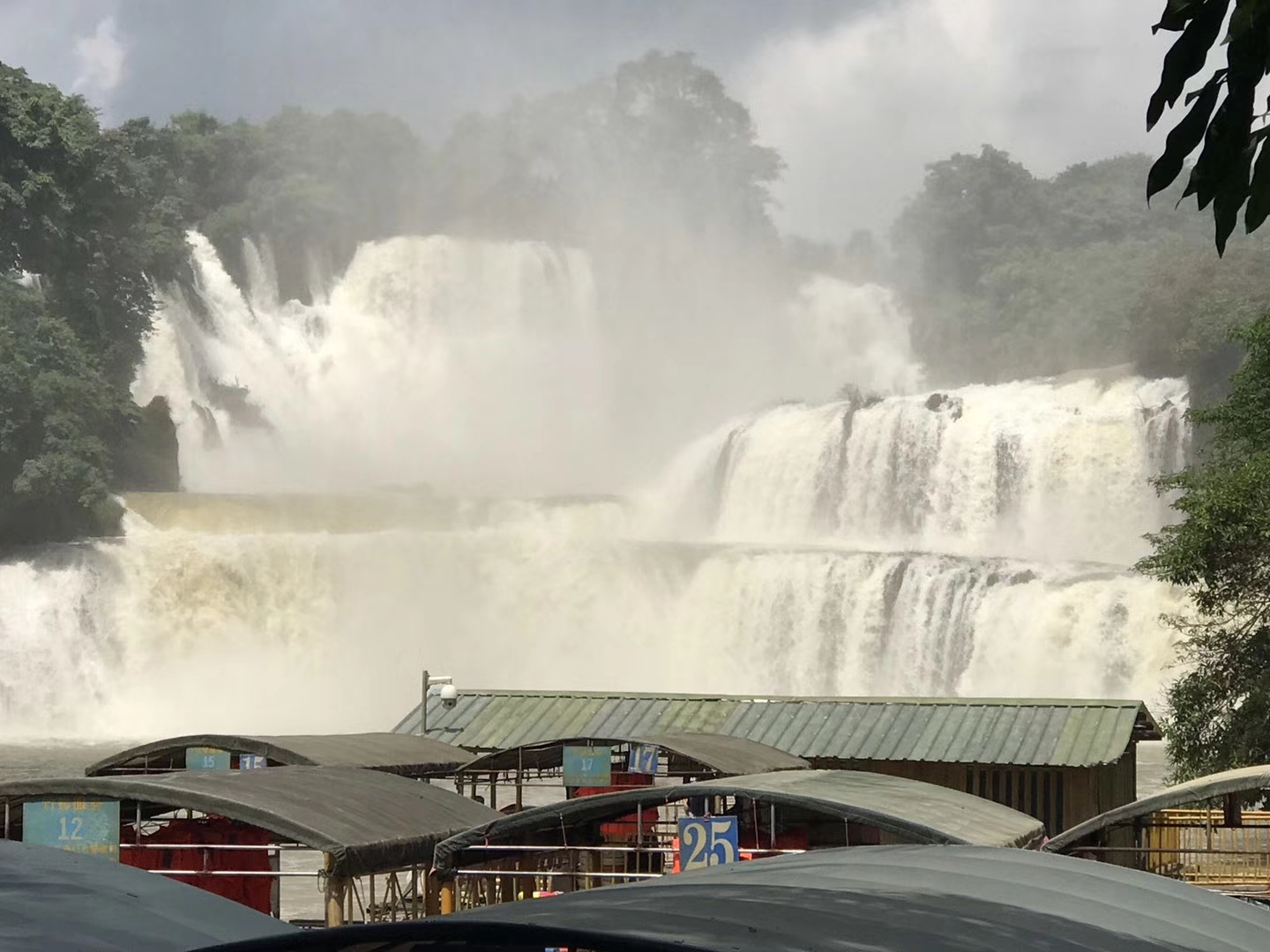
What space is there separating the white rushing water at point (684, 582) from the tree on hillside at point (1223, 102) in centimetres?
3971

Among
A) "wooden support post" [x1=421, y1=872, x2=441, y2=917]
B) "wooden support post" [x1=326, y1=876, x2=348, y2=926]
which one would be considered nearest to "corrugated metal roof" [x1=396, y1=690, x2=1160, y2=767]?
"wooden support post" [x1=421, y1=872, x2=441, y2=917]

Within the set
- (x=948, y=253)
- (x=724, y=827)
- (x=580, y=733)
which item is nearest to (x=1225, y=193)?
(x=724, y=827)

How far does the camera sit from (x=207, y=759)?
19484 mm

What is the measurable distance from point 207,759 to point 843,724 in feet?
25.0

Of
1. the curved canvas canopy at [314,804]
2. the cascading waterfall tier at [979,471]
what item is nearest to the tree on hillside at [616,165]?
the cascading waterfall tier at [979,471]

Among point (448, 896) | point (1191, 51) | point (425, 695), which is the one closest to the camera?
point (1191, 51)

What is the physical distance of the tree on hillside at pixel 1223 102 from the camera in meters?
4.78

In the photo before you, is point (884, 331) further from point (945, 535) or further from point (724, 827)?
point (724, 827)

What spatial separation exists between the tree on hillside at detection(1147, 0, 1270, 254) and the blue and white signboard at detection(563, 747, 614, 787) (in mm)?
15039

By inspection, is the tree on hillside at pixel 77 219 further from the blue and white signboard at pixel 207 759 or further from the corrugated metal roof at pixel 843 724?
the blue and white signboard at pixel 207 759

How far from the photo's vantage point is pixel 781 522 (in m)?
57.2

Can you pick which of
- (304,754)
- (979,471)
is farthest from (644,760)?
(979,471)

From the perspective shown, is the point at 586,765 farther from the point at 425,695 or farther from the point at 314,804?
the point at 314,804

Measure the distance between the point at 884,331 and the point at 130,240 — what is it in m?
40.7
